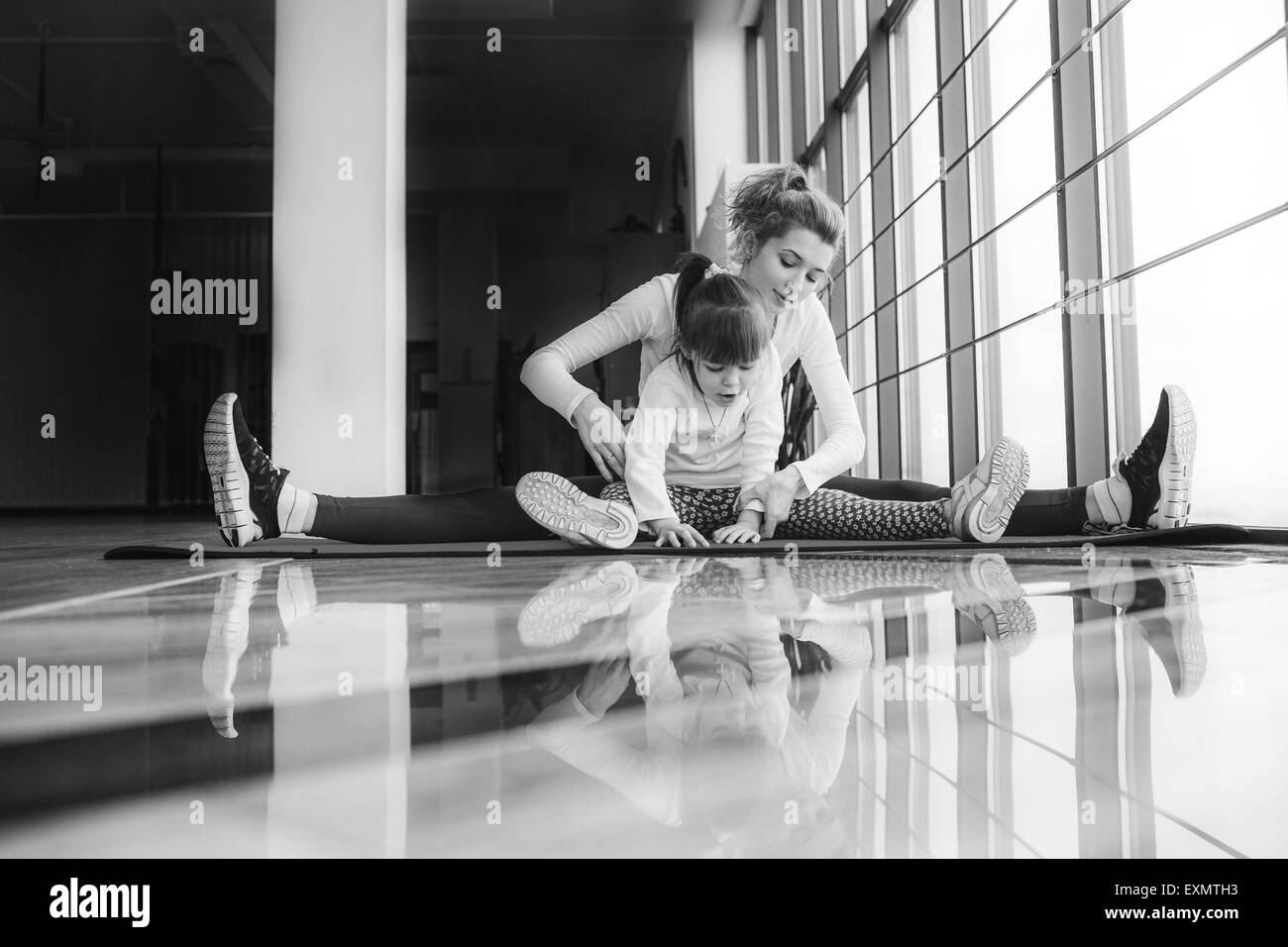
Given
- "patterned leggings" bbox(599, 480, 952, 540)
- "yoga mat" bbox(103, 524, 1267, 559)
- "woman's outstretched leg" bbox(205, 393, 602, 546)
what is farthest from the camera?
"patterned leggings" bbox(599, 480, 952, 540)

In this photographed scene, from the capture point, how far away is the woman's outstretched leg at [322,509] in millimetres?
1531

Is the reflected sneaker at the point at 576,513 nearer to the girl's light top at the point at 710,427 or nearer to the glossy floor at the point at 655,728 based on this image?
the girl's light top at the point at 710,427

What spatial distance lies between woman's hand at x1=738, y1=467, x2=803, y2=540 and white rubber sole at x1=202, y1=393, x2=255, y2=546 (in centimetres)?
84

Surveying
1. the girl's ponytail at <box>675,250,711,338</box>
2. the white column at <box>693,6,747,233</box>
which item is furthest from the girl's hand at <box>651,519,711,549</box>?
the white column at <box>693,6,747,233</box>

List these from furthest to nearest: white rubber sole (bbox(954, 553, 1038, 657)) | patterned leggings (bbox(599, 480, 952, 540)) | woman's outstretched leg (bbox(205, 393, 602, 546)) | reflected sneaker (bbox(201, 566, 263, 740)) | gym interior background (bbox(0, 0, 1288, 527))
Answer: gym interior background (bbox(0, 0, 1288, 527)) < patterned leggings (bbox(599, 480, 952, 540)) < woman's outstretched leg (bbox(205, 393, 602, 546)) < white rubber sole (bbox(954, 553, 1038, 657)) < reflected sneaker (bbox(201, 566, 263, 740))

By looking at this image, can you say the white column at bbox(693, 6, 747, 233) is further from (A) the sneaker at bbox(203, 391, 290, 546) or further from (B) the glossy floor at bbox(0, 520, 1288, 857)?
(B) the glossy floor at bbox(0, 520, 1288, 857)

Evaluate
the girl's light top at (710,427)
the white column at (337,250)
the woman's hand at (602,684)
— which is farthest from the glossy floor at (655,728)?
the white column at (337,250)

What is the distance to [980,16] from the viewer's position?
2.53 meters

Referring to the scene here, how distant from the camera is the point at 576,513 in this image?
1.52m

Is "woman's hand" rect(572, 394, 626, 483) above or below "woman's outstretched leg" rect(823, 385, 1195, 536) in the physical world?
above

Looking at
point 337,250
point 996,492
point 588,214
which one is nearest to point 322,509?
point 996,492

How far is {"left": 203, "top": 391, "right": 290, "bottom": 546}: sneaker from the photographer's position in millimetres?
1506

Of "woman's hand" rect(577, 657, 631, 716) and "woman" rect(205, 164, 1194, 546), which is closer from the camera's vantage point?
"woman's hand" rect(577, 657, 631, 716)
